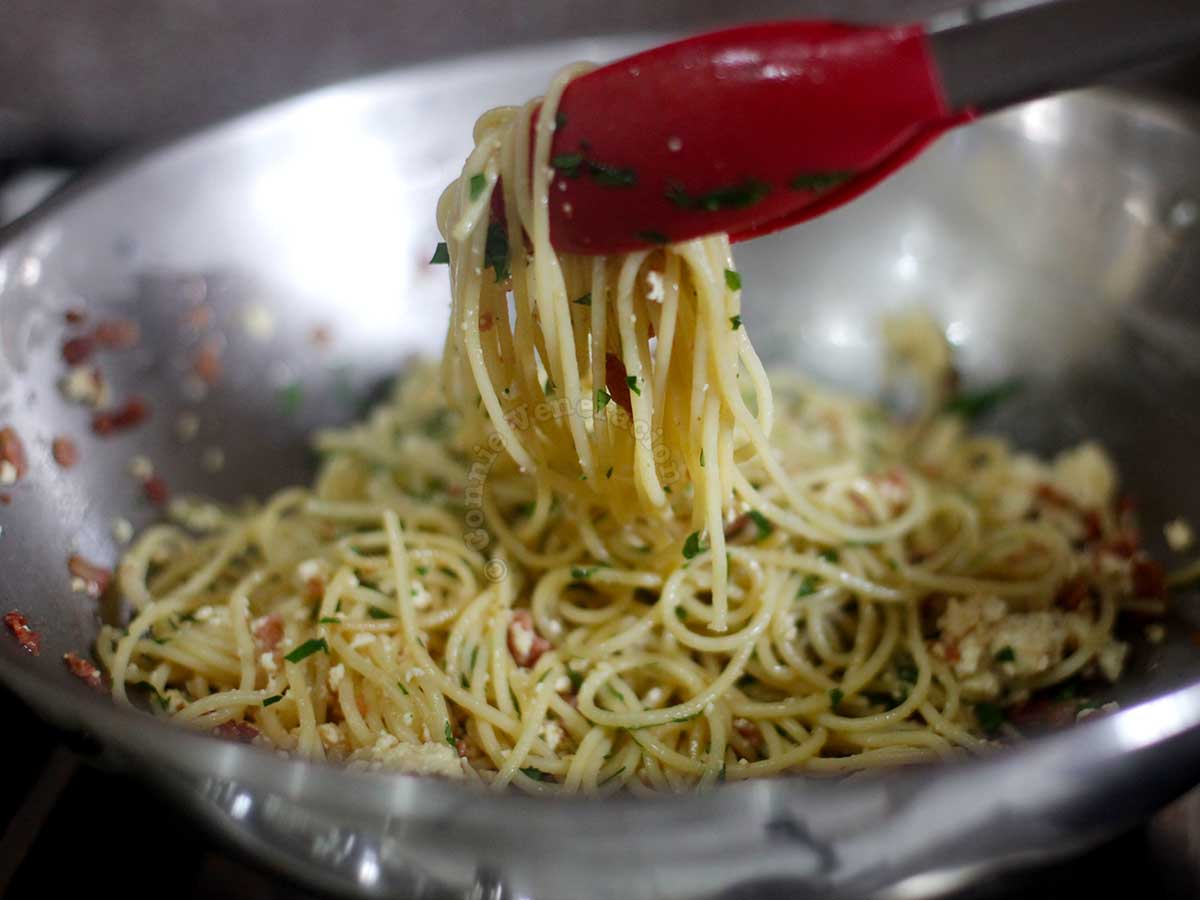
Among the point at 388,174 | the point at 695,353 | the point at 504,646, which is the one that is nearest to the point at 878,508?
the point at 695,353

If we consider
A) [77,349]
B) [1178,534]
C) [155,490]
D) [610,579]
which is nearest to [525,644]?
[610,579]

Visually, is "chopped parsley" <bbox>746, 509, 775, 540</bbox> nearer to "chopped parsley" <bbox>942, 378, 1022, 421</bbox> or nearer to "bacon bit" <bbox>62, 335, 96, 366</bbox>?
"chopped parsley" <bbox>942, 378, 1022, 421</bbox>

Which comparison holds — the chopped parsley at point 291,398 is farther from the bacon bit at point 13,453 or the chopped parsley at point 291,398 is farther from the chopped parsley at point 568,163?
the chopped parsley at point 568,163

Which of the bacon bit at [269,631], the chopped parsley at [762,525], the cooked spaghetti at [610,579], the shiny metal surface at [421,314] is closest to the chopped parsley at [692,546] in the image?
the cooked spaghetti at [610,579]

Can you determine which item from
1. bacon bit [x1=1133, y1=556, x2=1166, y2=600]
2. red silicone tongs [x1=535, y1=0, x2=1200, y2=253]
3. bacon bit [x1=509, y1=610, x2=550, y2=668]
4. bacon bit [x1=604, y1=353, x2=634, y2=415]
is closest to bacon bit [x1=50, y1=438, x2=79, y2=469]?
bacon bit [x1=509, y1=610, x2=550, y2=668]

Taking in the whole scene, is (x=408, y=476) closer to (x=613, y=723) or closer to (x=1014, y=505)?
(x=613, y=723)

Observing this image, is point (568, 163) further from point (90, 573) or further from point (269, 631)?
point (90, 573)
